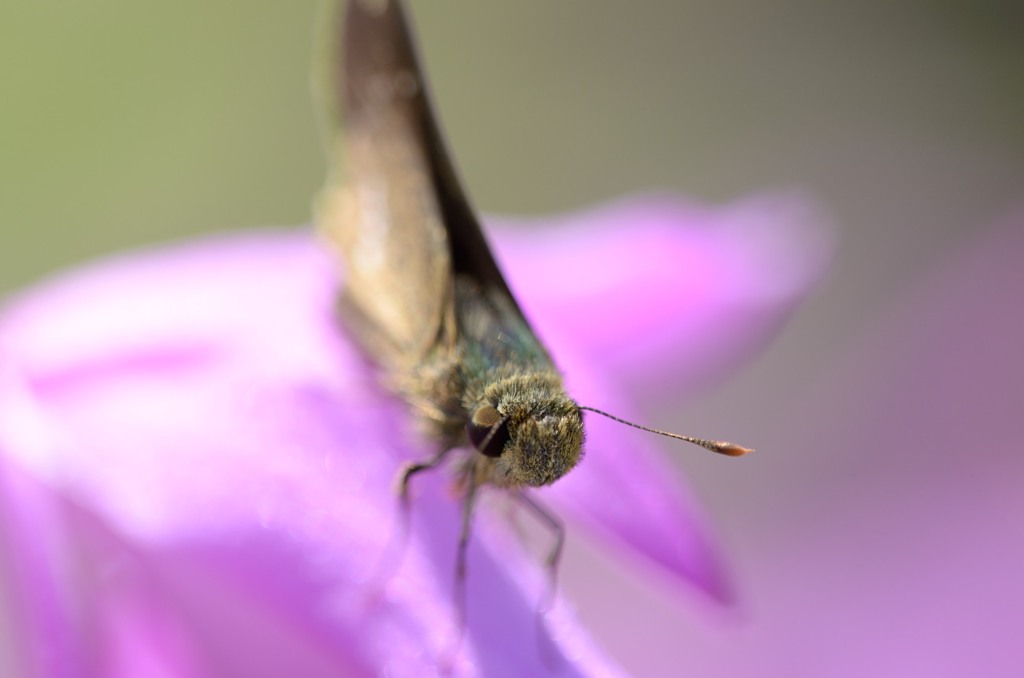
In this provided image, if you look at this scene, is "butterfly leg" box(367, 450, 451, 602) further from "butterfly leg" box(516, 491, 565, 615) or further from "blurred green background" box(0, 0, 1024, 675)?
"blurred green background" box(0, 0, 1024, 675)

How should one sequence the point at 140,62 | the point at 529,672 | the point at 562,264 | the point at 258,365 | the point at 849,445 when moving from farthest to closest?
the point at 140,62, the point at 849,445, the point at 562,264, the point at 258,365, the point at 529,672

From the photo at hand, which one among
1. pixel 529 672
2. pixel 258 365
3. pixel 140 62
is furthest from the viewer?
pixel 140 62

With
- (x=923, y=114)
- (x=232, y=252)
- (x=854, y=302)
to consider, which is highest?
(x=232, y=252)

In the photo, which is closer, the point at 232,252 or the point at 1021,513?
the point at 232,252

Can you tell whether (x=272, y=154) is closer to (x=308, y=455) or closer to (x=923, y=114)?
(x=923, y=114)

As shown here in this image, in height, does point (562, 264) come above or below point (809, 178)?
above

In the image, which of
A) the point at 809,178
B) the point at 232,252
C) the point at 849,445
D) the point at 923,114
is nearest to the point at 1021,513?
the point at 849,445

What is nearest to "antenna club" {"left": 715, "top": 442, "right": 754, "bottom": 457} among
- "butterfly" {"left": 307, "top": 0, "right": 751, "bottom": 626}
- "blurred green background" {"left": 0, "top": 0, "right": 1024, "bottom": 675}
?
"butterfly" {"left": 307, "top": 0, "right": 751, "bottom": 626}

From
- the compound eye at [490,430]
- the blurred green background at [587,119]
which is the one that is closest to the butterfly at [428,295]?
the compound eye at [490,430]
